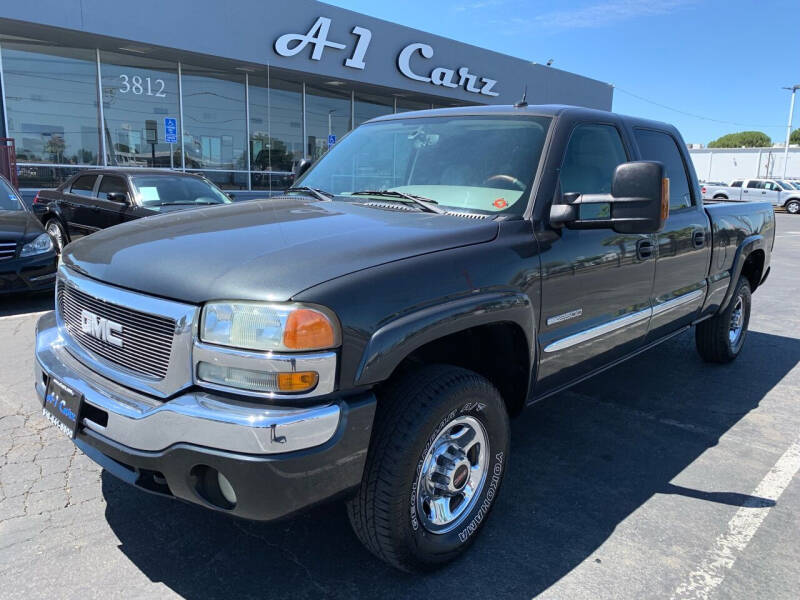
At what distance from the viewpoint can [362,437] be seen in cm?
208

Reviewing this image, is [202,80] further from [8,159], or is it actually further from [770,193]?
[770,193]

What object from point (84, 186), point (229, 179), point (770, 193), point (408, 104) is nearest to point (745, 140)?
point (770, 193)

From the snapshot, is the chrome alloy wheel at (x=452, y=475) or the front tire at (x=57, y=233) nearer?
the chrome alloy wheel at (x=452, y=475)

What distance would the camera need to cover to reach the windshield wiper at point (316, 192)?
343 cm

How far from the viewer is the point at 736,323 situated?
5547 millimetres

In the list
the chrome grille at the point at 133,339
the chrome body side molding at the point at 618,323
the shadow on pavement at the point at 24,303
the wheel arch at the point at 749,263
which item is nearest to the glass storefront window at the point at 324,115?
the shadow on pavement at the point at 24,303

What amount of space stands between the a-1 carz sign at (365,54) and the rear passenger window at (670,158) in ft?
43.7

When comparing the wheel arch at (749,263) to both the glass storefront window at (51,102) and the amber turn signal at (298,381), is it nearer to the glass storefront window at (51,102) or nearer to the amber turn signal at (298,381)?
the amber turn signal at (298,381)

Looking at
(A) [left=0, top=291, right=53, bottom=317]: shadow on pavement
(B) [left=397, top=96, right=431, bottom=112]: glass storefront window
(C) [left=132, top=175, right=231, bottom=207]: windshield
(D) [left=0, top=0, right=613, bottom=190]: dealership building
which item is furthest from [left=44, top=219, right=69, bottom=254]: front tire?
(B) [left=397, top=96, right=431, bottom=112]: glass storefront window

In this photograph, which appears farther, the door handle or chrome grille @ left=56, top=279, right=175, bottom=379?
the door handle

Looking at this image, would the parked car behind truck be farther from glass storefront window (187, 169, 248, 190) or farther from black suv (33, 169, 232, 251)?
black suv (33, 169, 232, 251)

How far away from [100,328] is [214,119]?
15870 mm

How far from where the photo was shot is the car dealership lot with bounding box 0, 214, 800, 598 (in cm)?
243

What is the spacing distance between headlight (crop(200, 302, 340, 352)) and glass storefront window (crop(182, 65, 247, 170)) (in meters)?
15.7
